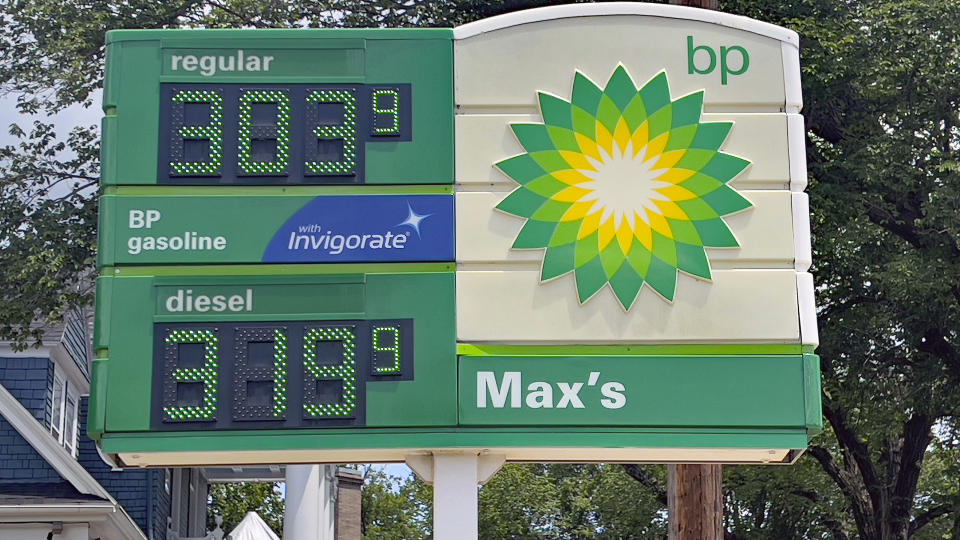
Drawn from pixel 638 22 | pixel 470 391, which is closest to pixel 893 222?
pixel 638 22

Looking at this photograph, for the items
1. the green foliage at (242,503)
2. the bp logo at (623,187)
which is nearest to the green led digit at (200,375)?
the bp logo at (623,187)

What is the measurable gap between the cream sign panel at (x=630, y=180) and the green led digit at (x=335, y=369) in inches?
29.0

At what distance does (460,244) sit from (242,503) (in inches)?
1580

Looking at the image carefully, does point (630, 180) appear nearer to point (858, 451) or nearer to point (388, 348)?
point (388, 348)

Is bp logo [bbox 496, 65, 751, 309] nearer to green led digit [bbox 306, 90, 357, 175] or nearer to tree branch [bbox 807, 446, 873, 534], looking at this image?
green led digit [bbox 306, 90, 357, 175]

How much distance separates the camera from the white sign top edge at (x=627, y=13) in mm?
9781

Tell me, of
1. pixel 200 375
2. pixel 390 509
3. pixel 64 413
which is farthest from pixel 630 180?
pixel 390 509

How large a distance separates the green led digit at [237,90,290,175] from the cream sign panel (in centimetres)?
114

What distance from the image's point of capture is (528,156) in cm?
957

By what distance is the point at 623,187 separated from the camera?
958 cm

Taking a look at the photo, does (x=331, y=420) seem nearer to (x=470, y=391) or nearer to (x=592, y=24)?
(x=470, y=391)

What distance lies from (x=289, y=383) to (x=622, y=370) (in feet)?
6.80

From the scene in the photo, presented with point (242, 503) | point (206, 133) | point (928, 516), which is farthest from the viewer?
point (242, 503)

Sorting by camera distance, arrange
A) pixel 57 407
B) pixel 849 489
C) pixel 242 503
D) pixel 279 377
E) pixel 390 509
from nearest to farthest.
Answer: pixel 279 377 < pixel 57 407 < pixel 849 489 < pixel 242 503 < pixel 390 509
